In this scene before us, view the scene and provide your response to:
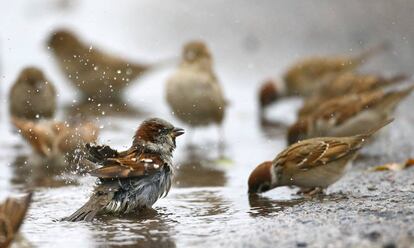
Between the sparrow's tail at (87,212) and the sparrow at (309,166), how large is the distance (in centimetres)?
A: 141

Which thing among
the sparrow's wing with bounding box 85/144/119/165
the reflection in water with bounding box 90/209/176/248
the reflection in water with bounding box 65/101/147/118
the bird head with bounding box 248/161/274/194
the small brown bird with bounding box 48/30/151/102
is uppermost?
the small brown bird with bounding box 48/30/151/102

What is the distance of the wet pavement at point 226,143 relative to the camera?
5.54 m

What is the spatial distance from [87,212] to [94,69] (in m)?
8.35

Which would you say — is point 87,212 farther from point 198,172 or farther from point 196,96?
point 196,96

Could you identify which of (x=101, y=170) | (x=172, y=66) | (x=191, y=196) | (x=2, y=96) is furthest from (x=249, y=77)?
(x=101, y=170)

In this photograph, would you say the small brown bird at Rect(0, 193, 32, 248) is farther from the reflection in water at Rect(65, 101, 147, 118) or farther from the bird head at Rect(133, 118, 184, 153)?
the reflection in water at Rect(65, 101, 147, 118)

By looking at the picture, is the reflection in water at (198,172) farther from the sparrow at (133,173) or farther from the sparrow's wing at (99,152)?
the sparrow's wing at (99,152)

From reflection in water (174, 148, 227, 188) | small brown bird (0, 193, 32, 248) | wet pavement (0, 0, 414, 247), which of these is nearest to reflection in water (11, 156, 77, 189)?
wet pavement (0, 0, 414, 247)

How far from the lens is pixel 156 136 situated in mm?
6777

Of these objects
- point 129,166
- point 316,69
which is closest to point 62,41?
point 316,69

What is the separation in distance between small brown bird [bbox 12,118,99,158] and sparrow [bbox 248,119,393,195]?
226 centimetres

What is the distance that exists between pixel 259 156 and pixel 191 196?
240 cm

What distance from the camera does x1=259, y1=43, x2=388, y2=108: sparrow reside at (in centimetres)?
1316

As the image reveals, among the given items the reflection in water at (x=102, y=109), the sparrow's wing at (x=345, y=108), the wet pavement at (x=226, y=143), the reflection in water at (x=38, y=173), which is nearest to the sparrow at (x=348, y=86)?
the wet pavement at (x=226, y=143)
